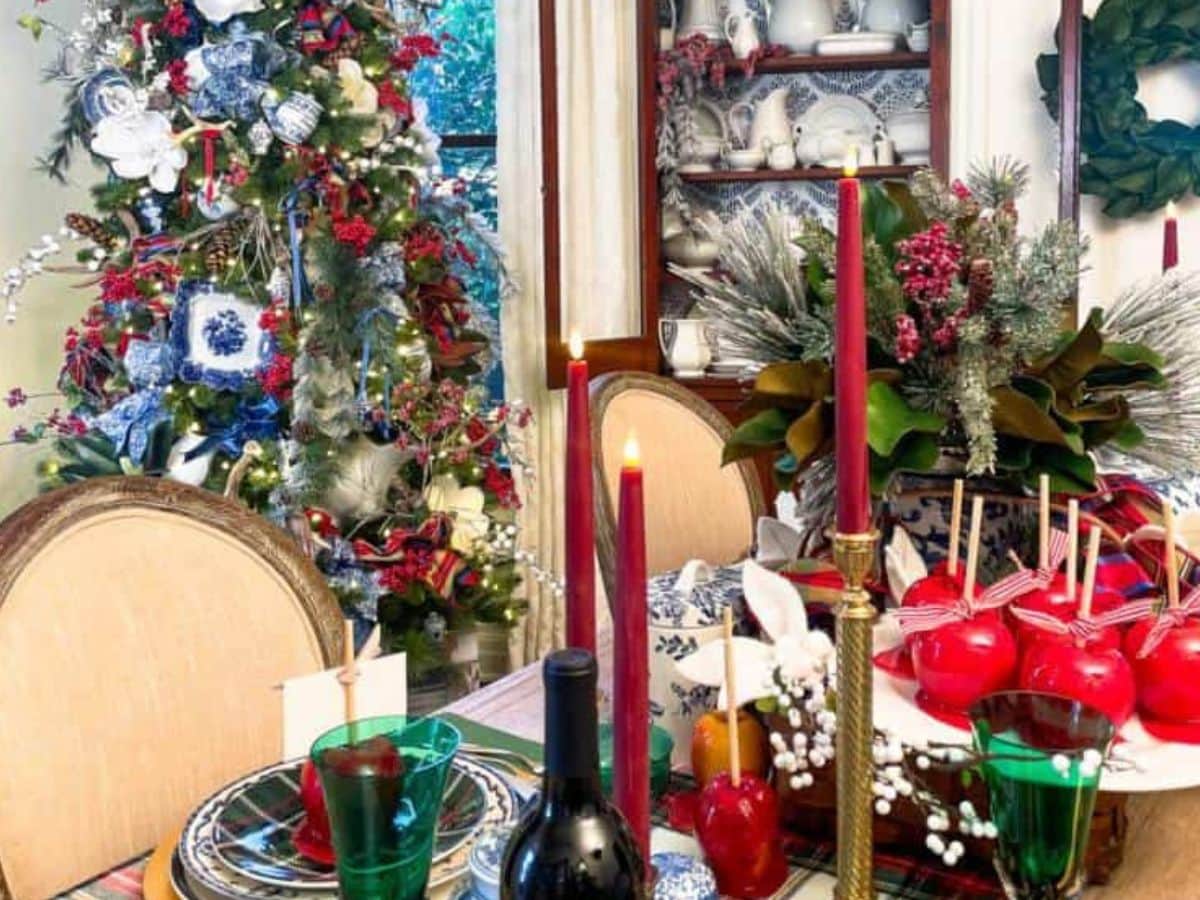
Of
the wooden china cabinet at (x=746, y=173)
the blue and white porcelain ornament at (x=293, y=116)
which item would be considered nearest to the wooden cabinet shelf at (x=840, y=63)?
the wooden china cabinet at (x=746, y=173)

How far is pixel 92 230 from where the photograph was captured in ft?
8.39

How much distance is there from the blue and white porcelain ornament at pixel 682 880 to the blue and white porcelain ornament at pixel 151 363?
1996 millimetres

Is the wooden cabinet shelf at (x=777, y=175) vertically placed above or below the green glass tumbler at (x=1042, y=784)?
above

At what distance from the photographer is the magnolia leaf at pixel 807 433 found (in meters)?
1.03

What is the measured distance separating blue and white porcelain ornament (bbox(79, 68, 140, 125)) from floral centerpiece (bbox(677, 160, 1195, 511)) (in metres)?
1.68

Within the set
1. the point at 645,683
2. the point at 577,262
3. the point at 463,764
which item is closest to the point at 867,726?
the point at 645,683

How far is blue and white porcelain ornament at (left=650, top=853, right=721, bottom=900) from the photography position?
0.73 meters

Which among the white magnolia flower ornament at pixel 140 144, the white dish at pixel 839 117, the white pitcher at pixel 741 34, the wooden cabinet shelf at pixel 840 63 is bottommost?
the white magnolia flower ornament at pixel 140 144

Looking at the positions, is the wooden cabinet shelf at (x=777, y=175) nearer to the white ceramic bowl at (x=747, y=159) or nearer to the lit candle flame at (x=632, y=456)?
the white ceramic bowl at (x=747, y=159)

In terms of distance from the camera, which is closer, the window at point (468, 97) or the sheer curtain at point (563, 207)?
the sheer curtain at point (563, 207)

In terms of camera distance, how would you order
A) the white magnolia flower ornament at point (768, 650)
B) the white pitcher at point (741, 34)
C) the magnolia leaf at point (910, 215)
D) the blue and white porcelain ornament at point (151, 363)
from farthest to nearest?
the white pitcher at point (741, 34) < the blue and white porcelain ornament at point (151, 363) < the magnolia leaf at point (910, 215) < the white magnolia flower ornament at point (768, 650)

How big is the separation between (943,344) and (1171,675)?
302 mm

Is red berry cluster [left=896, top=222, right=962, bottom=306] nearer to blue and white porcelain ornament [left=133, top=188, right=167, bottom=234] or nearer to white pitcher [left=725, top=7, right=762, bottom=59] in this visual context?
blue and white porcelain ornament [left=133, top=188, right=167, bottom=234]

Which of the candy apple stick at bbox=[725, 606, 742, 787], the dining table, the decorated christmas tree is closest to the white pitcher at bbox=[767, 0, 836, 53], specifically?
the decorated christmas tree
